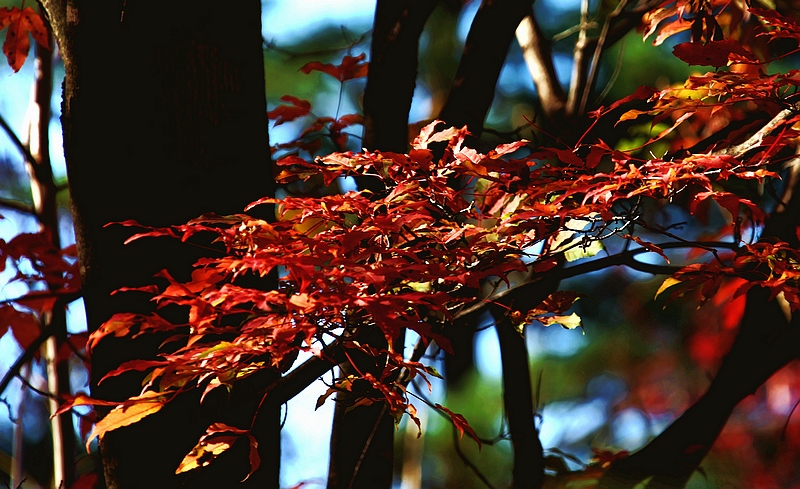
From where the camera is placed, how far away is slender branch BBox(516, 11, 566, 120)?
186 centimetres

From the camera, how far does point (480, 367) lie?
3730mm

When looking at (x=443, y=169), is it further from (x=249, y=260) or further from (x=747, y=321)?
(x=747, y=321)

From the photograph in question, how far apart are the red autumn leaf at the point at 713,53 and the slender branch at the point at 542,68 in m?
0.94

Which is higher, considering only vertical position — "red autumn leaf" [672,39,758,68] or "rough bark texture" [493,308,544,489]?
"red autumn leaf" [672,39,758,68]

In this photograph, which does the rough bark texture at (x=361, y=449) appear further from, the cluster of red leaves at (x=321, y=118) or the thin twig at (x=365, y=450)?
the cluster of red leaves at (x=321, y=118)

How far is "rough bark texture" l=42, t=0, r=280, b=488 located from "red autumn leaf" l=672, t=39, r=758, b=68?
68 cm

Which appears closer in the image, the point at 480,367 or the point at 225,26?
the point at 225,26

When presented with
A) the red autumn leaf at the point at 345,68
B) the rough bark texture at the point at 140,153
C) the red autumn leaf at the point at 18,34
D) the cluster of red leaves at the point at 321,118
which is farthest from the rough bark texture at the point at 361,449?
the red autumn leaf at the point at 18,34

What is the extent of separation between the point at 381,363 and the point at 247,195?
0.41 m

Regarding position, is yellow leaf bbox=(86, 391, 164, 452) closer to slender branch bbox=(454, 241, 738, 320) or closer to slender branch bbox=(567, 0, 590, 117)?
slender branch bbox=(454, 241, 738, 320)

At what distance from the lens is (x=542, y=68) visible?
191cm

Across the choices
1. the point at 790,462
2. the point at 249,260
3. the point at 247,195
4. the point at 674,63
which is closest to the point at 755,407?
the point at 790,462

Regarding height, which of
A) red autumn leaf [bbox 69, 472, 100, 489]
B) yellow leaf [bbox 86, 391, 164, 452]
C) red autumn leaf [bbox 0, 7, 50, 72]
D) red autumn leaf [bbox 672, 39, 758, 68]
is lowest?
red autumn leaf [bbox 69, 472, 100, 489]

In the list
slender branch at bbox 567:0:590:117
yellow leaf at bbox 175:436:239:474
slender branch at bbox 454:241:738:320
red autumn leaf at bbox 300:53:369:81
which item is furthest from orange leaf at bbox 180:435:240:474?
slender branch at bbox 567:0:590:117
